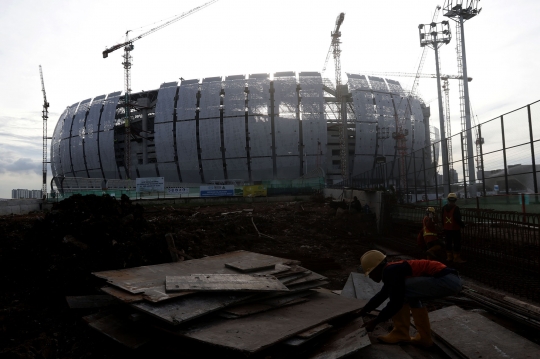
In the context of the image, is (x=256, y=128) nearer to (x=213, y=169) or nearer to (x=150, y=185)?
(x=213, y=169)

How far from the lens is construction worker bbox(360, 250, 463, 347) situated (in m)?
3.72

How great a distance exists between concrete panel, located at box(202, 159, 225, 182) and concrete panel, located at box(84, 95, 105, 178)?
68.7 feet

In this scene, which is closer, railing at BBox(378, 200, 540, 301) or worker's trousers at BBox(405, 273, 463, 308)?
worker's trousers at BBox(405, 273, 463, 308)

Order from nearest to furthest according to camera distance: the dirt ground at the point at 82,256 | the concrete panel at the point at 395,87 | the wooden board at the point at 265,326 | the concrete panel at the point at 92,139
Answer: the wooden board at the point at 265,326, the dirt ground at the point at 82,256, the concrete panel at the point at 395,87, the concrete panel at the point at 92,139

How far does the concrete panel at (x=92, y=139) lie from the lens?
207ft

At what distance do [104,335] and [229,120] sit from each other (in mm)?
51427

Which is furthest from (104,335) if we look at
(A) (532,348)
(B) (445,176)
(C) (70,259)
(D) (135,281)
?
(B) (445,176)

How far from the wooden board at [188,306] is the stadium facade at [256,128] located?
47.7 meters

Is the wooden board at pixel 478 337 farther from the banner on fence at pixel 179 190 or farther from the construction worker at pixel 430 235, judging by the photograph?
the banner on fence at pixel 179 190

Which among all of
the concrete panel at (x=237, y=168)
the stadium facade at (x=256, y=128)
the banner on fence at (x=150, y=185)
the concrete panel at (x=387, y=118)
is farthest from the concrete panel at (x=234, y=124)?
the concrete panel at (x=387, y=118)

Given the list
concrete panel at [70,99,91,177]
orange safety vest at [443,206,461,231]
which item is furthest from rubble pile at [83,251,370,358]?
concrete panel at [70,99,91,177]

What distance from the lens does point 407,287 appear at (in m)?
3.87

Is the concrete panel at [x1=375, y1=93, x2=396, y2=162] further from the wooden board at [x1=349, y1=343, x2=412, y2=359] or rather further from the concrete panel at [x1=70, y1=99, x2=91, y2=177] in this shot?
the wooden board at [x1=349, y1=343, x2=412, y2=359]

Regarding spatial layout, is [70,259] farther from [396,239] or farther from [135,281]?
[396,239]
